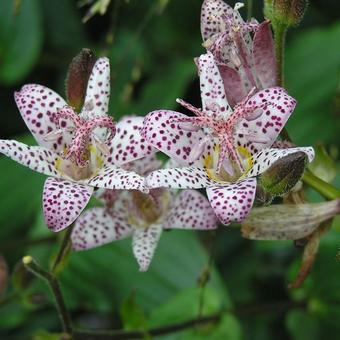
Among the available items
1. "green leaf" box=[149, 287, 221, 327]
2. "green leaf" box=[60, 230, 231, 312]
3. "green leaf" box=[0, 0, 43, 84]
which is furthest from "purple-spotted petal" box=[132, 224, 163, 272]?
"green leaf" box=[0, 0, 43, 84]

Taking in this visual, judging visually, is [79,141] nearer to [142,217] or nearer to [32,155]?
[32,155]

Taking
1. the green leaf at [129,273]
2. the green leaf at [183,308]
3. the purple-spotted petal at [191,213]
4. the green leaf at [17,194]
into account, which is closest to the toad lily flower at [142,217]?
the purple-spotted petal at [191,213]

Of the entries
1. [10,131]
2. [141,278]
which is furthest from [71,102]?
[10,131]

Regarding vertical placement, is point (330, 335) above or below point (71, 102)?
below

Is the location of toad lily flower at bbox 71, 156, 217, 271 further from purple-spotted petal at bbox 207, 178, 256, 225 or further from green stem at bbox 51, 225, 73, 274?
purple-spotted petal at bbox 207, 178, 256, 225

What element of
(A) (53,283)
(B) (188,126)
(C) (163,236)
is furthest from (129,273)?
(B) (188,126)

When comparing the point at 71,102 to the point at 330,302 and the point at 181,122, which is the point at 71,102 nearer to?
the point at 181,122
